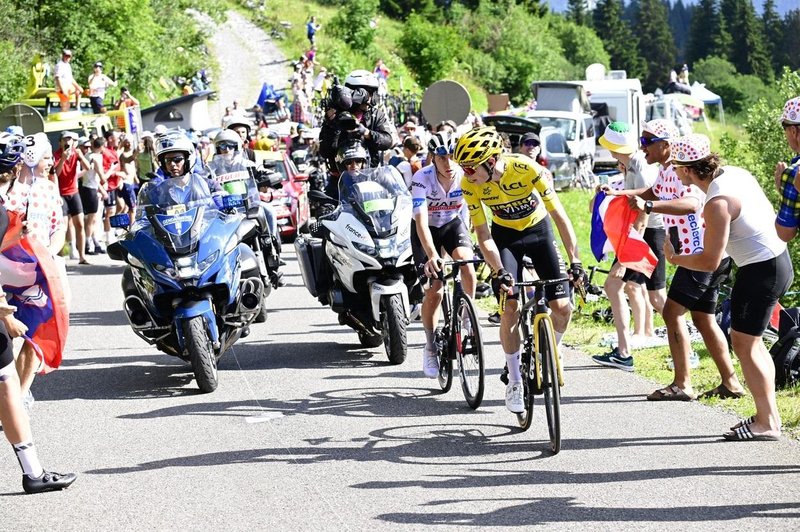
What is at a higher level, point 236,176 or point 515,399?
point 236,176

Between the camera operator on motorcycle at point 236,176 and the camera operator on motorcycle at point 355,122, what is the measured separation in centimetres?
173

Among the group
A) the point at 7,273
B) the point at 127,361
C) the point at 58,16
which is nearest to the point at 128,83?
the point at 58,16

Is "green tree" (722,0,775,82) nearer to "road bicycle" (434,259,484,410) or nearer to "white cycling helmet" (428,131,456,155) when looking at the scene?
"white cycling helmet" (428,131,456,155)

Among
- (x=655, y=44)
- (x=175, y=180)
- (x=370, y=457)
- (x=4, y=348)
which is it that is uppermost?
(x=655, y=44)

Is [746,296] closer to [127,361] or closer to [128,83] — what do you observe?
[127,361]

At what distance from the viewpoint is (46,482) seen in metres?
7.07

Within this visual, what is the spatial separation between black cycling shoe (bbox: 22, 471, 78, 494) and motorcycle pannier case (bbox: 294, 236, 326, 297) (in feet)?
14.8

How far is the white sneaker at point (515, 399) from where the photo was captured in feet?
26.3

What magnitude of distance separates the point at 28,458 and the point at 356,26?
68879 millimetres

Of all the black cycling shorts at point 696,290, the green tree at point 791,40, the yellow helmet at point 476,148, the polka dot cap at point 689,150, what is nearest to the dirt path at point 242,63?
the black cycling shorts at point 696,290

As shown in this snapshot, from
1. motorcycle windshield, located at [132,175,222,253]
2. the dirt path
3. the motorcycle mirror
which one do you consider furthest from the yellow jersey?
the dirt path

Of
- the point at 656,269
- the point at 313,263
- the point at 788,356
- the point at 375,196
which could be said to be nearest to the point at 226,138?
the point at 313,263

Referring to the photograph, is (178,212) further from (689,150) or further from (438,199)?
(689,150)

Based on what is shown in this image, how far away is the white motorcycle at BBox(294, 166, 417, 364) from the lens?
34.5 feet
